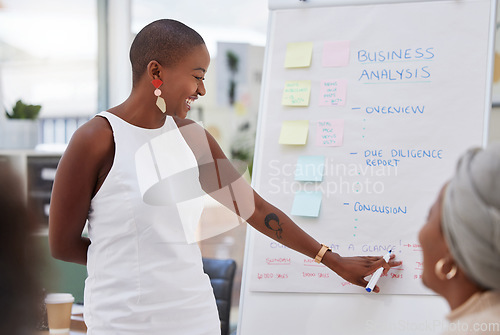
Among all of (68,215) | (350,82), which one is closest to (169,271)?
(68,215)

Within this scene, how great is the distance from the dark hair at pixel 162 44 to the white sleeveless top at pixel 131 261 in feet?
0.58

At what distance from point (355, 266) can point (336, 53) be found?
2.39ft

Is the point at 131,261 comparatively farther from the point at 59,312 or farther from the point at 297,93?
the point at 297,93

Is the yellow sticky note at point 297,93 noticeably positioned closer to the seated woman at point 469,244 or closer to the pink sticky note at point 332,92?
the pink sticky note at point 332,92

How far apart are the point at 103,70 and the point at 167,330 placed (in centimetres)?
272

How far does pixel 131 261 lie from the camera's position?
1300 millimetres

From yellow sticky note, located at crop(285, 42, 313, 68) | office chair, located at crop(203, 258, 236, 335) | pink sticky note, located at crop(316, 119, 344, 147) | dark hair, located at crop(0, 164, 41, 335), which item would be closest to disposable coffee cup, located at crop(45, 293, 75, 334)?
dark hair, located at crop(0, 164, 41, 335)

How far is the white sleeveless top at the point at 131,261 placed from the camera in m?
1.30

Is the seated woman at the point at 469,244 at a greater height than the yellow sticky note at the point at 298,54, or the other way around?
the yellow sticky note at the point at 298,54

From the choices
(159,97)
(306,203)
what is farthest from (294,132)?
(159,97)

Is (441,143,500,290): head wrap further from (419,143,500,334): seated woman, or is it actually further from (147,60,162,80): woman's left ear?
(147,60,162,80): woman's left ear

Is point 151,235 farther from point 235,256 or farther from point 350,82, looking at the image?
point 235,256

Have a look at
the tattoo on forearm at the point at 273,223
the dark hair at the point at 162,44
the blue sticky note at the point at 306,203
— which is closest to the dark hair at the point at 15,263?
the dark hair at the point at 162,44

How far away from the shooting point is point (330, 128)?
186 cm
